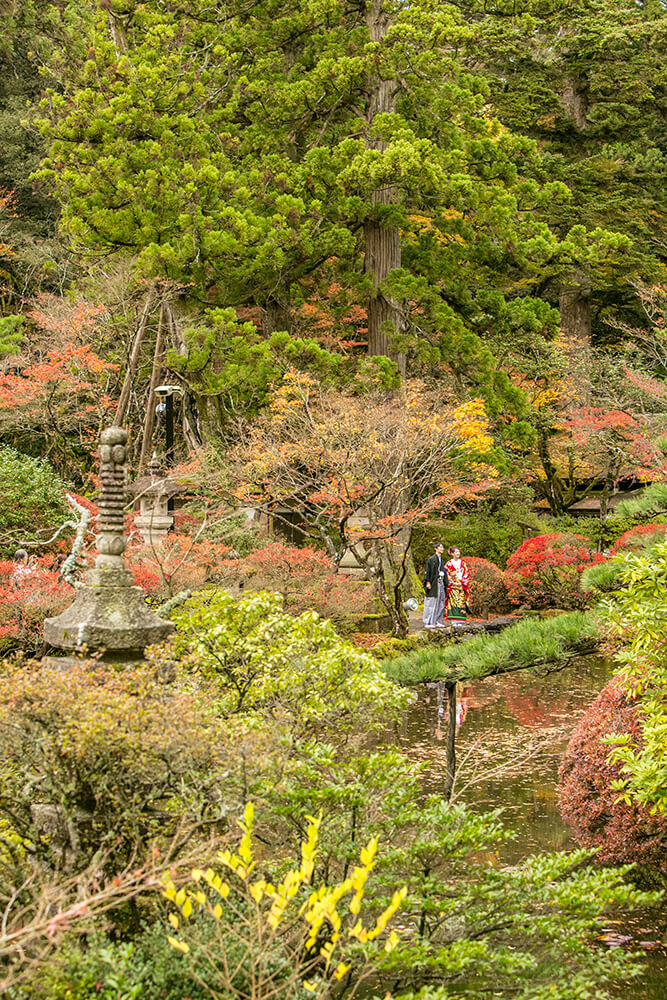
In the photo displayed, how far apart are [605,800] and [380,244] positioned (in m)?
11.9

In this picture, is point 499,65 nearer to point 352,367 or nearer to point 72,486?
point 352,367

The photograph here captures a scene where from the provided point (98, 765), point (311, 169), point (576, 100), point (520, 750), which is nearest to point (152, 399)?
point (311, 169)

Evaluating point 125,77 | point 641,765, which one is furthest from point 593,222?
point 641,765

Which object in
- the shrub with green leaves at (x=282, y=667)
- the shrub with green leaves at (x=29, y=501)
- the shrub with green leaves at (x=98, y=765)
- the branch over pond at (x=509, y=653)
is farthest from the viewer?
the shrub with green leaves at (x=29, y=501)

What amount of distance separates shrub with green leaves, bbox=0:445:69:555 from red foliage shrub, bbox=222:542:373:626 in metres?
2.72

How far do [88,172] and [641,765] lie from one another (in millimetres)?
12981

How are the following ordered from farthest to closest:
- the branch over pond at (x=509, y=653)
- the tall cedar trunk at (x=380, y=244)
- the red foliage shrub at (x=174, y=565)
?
the tall cedar trunk at (x=380, y=244) → the red foliage shrub at (x=174, y=565) → the branch over pond at (x=509, y=653)

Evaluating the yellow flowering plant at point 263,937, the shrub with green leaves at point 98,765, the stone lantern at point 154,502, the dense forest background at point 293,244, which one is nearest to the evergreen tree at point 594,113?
the dense forest background at point 293,244

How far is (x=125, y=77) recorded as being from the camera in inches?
596

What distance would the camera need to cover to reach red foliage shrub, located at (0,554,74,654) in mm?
10398

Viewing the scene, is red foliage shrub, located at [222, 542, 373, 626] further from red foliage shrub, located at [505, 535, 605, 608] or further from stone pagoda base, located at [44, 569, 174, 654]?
stone pagoda base, located at [44, 569, 174, 654]

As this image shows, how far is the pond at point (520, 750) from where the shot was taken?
5.73m

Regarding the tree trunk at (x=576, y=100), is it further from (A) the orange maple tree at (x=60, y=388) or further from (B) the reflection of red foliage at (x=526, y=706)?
(B) the reflection of red foliage at (x=526, y=706)

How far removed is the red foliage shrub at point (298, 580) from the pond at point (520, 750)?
5.26ft
